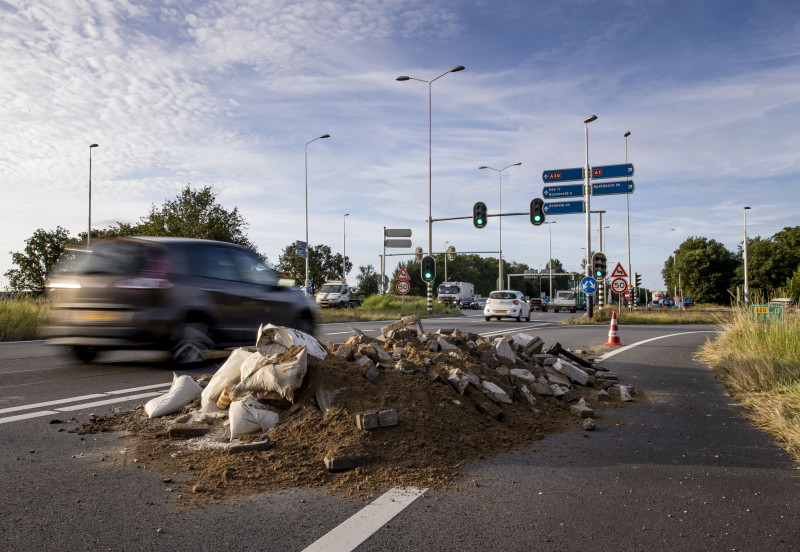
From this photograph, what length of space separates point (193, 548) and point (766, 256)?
259 feet

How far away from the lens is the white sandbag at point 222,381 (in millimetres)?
5453

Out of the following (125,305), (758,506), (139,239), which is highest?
(139,239)

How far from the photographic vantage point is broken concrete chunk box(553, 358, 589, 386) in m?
7.87

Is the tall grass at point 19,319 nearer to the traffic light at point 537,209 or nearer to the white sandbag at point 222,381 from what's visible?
the white sandbag at point 222,381

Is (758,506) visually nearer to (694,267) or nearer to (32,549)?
(32,549)

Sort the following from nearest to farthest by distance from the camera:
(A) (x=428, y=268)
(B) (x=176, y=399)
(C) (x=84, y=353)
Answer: (B) (x=176, y=399) → (C) (x=84, y=353) → (A) (x=428, y=268)

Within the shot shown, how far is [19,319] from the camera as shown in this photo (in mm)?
13984

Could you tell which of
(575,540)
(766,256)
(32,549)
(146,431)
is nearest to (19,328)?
(146,431)

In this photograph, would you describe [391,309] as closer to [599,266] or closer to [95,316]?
[599,266]

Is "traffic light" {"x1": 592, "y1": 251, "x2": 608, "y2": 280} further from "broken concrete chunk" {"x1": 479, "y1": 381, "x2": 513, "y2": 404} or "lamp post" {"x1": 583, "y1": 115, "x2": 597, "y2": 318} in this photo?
"broken concrete chunk" {"x1": 479, "y1": 381, "x2": 513, "y2": 404}

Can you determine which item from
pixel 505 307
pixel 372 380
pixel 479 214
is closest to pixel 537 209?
pixel 479 214

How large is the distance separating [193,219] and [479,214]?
17.9m

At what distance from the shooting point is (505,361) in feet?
24.5

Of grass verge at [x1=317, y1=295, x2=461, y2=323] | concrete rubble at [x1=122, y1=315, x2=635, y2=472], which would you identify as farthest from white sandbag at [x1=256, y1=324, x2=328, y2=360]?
grass verge at [x1=317, y1=295, x2=461, y2=323]
